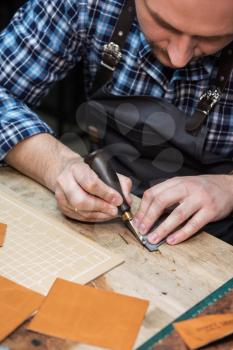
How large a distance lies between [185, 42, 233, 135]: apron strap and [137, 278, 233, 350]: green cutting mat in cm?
50

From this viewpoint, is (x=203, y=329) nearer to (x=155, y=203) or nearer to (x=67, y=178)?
(x=155, y=203)

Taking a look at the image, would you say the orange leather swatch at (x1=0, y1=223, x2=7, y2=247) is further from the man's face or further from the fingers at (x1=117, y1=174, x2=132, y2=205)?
the man's face

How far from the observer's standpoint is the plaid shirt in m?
1.34

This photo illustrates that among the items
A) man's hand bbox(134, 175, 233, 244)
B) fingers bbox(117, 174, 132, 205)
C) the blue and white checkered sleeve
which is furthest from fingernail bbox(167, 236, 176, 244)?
the blue and white checkered sleeve

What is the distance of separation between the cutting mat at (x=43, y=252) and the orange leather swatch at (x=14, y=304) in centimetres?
2

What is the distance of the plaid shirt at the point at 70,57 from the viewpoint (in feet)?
4.40

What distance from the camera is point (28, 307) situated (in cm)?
86

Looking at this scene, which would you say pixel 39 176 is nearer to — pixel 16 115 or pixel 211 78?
pixel 16 115

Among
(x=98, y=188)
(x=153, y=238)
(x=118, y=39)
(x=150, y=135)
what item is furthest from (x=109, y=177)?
(x=118, y=39)

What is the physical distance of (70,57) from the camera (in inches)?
57.7

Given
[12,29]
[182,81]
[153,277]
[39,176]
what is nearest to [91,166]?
[39,176]

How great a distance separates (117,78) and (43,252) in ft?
1.96

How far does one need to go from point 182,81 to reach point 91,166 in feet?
1.31

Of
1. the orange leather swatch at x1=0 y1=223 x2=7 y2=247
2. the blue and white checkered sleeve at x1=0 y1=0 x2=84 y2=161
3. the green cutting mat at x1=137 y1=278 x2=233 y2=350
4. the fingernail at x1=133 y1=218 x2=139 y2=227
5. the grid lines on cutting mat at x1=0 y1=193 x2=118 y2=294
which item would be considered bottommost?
the orange leather swatch at x1=0 y1=223 x2=7 y2=247
